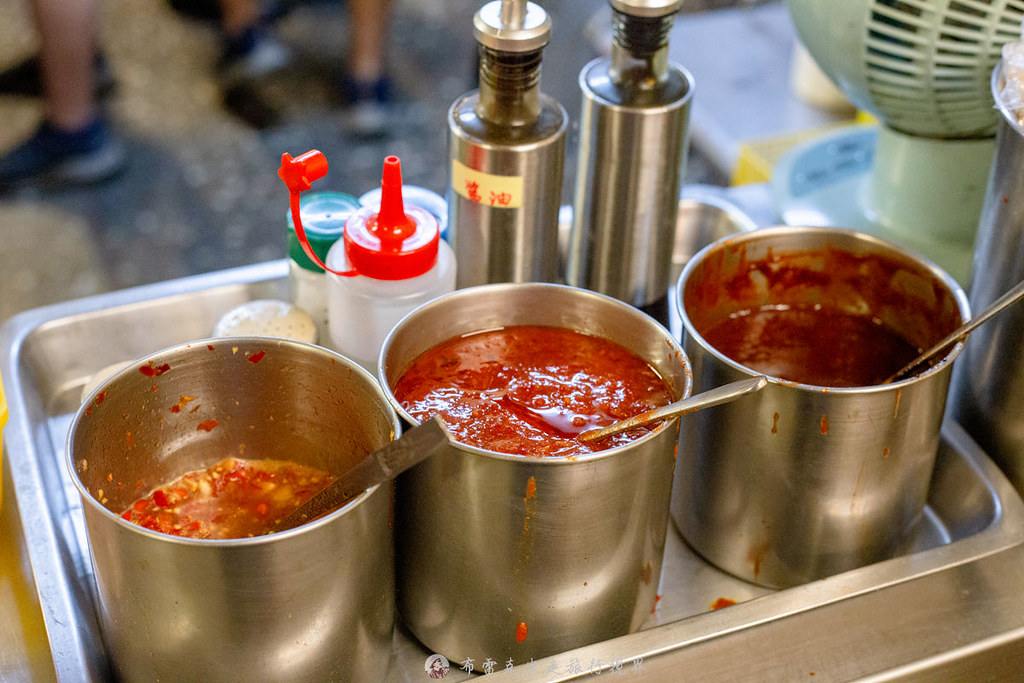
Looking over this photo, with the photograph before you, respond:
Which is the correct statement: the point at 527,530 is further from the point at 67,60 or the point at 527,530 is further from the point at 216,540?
the point at 67,60

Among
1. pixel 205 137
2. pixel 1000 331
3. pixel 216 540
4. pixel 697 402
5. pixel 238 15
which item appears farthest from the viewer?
pixel 238 15

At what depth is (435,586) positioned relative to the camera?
912 millimetres

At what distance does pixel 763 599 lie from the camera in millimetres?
955

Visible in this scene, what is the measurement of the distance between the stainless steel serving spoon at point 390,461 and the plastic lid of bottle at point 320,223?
0.34 m

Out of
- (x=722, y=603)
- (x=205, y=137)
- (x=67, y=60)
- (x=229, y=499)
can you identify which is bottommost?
(x=205, y=137)

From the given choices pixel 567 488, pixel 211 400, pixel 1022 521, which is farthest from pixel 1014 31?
pixel 211 400

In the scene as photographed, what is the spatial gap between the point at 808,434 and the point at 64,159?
9.17 feet

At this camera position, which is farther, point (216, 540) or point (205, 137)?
point (205, 137)

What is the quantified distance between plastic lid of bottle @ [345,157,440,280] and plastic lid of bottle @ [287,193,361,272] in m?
0.06

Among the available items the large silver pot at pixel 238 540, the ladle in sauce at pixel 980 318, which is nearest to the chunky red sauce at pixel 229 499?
the large silver pot at pixel 238 540

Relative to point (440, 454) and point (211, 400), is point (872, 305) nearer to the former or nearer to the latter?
point (440, 454)

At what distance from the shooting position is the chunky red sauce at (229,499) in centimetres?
93

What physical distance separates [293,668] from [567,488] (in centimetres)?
26

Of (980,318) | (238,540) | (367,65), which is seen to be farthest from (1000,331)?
(367,65)
